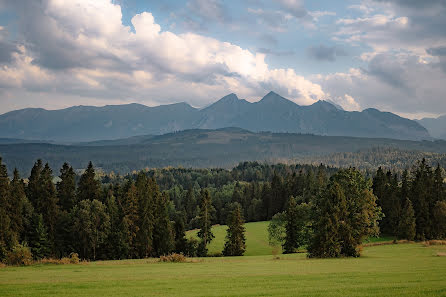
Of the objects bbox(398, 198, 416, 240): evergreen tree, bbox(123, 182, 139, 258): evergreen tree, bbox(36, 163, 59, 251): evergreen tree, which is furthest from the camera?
bbox(398, 198, 416, 240): evergreen tree

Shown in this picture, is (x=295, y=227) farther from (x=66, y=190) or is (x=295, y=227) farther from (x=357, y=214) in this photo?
(x=66, y=190)

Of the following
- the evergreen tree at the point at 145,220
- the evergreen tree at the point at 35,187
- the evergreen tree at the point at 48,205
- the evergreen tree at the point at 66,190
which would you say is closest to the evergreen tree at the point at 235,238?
the evergreen tree at the point at 145,220

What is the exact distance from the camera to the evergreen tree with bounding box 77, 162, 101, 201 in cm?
7388

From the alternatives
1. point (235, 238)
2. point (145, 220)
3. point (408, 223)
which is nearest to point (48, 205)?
point (145, 220)

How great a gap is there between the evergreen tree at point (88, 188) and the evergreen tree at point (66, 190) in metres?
1.35

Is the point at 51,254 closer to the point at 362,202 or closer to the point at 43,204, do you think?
the point at 43,204

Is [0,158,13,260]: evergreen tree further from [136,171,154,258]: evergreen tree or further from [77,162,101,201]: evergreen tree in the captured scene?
[136,171,154,258]: evergreen tree

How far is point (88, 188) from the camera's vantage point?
74.3 m

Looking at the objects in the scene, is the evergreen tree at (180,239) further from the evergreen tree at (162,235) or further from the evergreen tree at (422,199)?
the evergreen tree at (422,199)

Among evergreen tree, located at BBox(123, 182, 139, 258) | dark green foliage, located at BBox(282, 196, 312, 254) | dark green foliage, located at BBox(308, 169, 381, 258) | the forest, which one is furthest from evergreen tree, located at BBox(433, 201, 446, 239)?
evergreen tree, located at BBox(123, 182, 139, 258)

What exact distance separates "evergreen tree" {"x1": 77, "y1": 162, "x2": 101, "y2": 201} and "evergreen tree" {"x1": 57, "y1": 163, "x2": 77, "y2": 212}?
1.35m

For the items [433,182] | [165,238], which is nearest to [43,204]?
[165,238]

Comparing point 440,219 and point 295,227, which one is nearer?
point 295,227

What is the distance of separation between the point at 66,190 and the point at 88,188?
4027 millimetres
